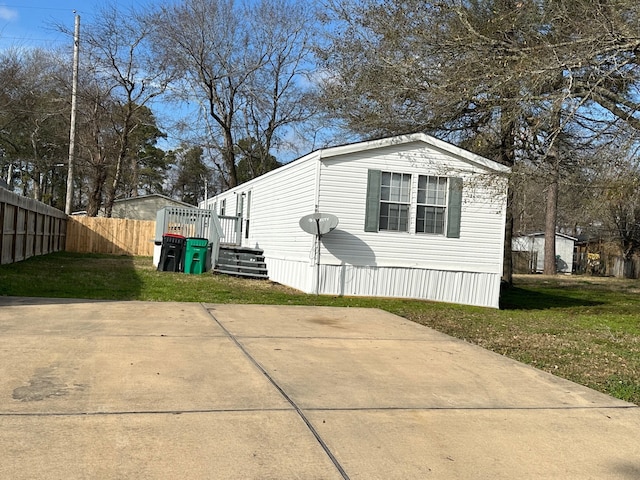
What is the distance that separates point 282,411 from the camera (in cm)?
446

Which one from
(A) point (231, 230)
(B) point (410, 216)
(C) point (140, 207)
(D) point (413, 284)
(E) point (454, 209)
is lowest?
(D) point (413, 284)

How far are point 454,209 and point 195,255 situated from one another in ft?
27.3

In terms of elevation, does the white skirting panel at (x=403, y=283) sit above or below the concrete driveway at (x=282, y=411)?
above

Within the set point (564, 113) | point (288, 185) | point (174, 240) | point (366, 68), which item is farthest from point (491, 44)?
point (174, 240)

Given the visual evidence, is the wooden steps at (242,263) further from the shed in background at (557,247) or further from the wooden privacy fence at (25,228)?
the shed in background at (557,247)

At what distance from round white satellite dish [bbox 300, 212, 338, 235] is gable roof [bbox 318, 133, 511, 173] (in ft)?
4.54

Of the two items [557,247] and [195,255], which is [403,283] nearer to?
[195,255]

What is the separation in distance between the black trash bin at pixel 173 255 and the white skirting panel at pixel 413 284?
6334 millimetres

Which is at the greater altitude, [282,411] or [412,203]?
[412,203]

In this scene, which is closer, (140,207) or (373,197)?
(373,197)

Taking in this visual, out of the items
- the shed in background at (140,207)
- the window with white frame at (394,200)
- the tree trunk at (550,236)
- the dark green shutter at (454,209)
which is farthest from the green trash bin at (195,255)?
the shed in background at (140,207)

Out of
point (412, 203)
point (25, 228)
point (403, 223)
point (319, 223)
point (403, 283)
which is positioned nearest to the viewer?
point (319, 223)

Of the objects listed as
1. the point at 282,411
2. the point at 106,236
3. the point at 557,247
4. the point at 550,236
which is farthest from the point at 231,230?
the point at 557,247

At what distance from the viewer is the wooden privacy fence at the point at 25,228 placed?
17000 millimetres
